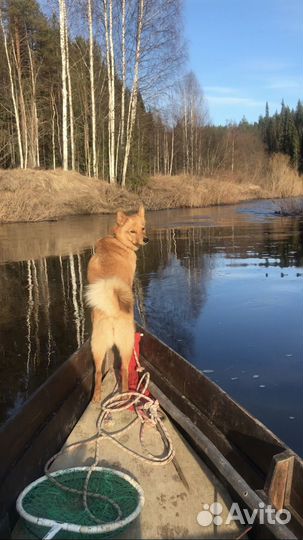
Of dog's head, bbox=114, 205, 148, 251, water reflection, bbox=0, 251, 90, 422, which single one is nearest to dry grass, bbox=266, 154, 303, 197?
water reflection, bbox=0, 251, 90, 422

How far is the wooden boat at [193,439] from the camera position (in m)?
2.40

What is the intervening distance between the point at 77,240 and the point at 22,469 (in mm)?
14419

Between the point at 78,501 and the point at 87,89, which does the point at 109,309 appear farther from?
the point at 87,89

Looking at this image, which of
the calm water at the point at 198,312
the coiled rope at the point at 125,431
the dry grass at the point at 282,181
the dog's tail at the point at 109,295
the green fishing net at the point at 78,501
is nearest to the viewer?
the green fishing net at the point at 78,501

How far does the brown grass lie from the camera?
23.4 metres

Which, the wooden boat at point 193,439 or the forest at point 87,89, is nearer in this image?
the wooden boat at point 193,439

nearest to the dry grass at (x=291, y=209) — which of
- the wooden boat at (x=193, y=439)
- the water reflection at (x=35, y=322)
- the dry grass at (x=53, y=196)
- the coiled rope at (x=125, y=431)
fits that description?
the dry grass at (x=53, y=196)

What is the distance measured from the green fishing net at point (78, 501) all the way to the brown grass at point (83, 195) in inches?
851

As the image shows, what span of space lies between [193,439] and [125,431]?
23.4 inches

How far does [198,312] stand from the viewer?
7828 mm

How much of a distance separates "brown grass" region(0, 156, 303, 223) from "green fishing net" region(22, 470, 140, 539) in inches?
851

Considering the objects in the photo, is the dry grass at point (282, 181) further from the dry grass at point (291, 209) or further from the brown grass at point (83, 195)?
the dry grass at point (291, 209)

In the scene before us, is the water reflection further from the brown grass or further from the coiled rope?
the brown grass

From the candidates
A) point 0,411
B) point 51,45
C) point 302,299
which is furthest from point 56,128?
point 0,411
